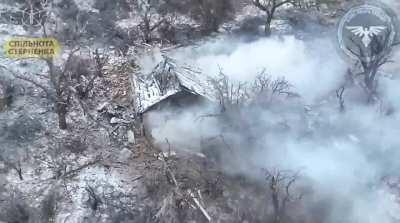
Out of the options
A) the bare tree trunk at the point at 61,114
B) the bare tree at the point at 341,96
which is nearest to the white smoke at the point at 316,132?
the bare tree at the point at 341,96

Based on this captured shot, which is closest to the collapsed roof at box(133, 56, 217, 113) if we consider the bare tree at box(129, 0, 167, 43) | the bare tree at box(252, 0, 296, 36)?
the bare tree at box(129, 0, 167, 43)

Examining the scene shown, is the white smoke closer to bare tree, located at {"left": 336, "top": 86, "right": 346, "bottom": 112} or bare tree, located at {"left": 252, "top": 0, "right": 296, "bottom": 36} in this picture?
bare tree, located at {"left": 336, "top": 86, "right": 346, "bottom": 112}

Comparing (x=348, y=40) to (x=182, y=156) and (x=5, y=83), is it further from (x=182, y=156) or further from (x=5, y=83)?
(x=5, y=83)

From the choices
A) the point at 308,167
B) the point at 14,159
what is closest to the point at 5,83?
the point at 14,159

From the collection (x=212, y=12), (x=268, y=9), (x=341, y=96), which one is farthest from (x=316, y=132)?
(x=212, y=12)

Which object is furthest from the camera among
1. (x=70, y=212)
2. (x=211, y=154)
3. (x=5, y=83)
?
(x=5, y=83)

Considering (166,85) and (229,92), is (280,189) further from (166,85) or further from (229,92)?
(166,85)
